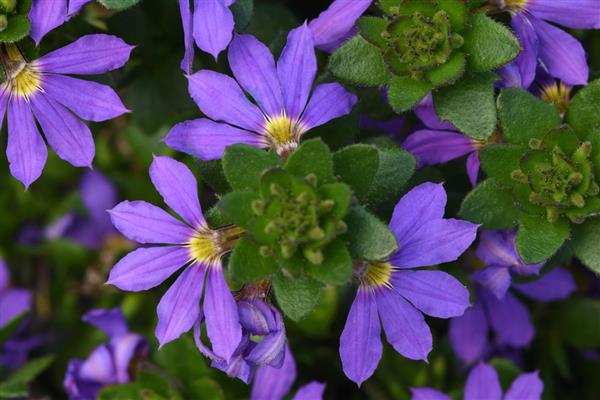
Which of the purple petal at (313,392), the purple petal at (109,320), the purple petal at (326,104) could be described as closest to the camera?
the purple petal at (326,104)

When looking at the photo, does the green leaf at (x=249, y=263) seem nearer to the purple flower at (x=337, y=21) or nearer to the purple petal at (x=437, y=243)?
the purple petal at (x=437, y=243)

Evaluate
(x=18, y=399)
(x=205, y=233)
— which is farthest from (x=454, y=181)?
(x=18, y=399)

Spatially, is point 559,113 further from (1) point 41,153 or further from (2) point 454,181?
(1) point 41,153

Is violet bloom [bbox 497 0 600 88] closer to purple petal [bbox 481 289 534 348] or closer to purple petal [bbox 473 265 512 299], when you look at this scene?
purple petal [bbox 473 265 512 299]

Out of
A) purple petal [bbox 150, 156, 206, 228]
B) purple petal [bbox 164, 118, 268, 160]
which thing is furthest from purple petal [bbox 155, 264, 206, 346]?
purple petal [bbox 164, 118, 268, 160]

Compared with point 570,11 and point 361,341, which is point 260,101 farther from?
point 570,11

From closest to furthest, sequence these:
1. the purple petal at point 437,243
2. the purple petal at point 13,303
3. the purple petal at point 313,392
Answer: the purple petal at point 437,243 < the purple petal at point 313,392 < the purple petal at point 13,303

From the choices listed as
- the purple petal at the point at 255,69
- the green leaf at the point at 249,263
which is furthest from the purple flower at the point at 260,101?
the green leaf at the point at 249,263

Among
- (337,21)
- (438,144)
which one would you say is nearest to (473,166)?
(438,144)
